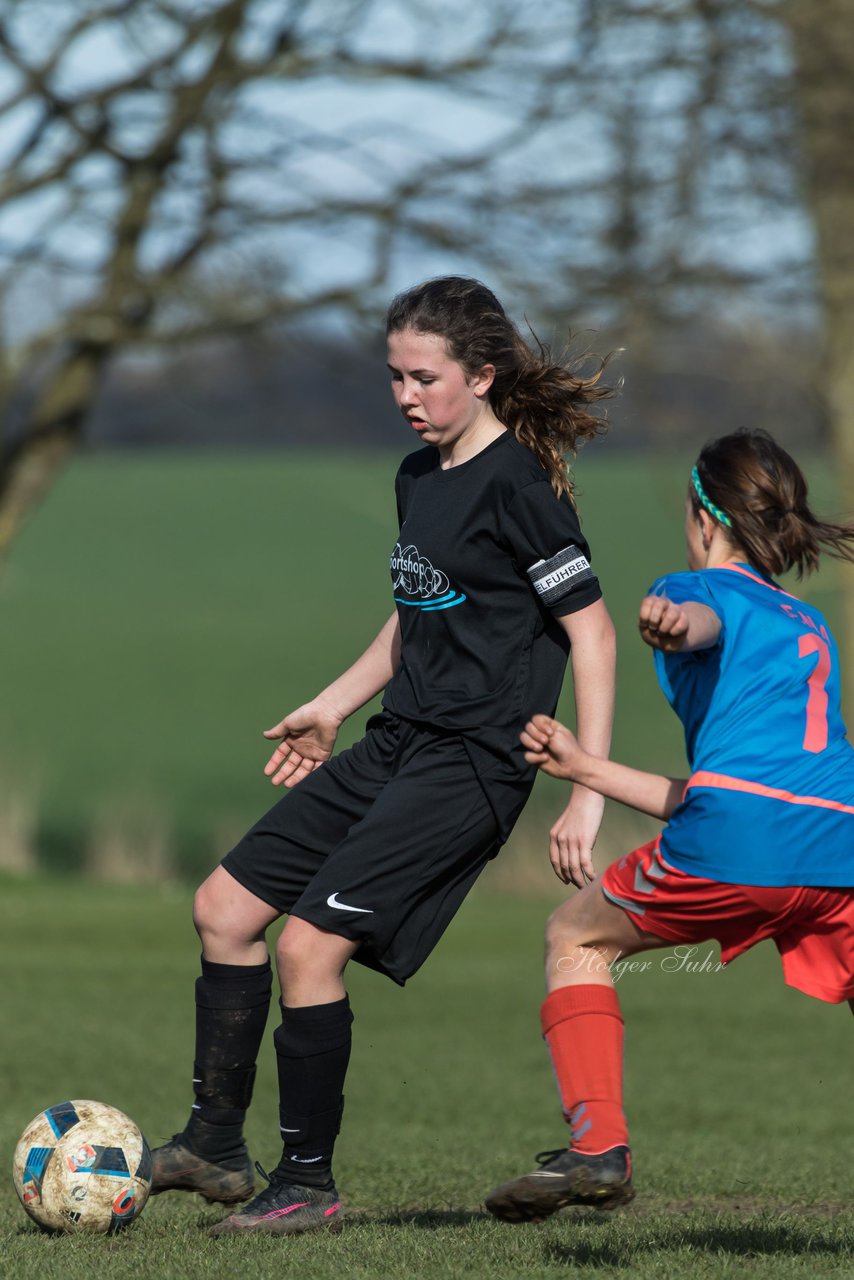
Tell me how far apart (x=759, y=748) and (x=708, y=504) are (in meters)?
0.62

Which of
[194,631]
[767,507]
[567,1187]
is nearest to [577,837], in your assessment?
[567,1187]

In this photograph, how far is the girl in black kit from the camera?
4.15 m

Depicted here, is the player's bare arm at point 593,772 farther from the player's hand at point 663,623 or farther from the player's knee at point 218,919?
the player's knee at point 218,919

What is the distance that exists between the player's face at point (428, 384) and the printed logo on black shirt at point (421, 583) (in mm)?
295

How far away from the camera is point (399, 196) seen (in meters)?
11.8

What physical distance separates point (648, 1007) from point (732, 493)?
277 inches

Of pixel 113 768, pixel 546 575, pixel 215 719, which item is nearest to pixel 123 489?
pixel 215 719

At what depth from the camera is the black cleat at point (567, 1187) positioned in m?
3.71

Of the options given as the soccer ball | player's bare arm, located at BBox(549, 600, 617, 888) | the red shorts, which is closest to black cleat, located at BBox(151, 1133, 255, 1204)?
the soccer ball

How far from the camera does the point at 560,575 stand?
13.6 ft

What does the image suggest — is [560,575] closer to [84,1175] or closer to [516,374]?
[516,374]

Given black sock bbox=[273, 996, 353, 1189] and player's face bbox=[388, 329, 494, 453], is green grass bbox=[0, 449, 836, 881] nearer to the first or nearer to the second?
player's face bbox=[388, 329, 494, 453]

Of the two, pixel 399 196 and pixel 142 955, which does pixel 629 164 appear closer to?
pixel 399 196

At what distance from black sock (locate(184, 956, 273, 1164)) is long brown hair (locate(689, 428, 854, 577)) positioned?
5.49 ft
